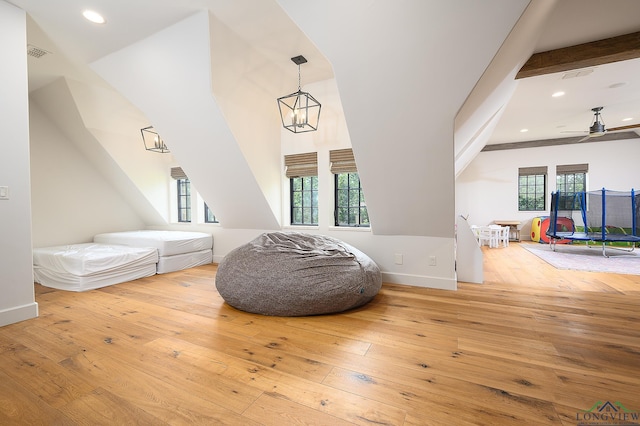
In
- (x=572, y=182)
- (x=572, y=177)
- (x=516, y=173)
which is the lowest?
(x=572, y=182)

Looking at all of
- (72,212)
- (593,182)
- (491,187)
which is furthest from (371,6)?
(593,182)

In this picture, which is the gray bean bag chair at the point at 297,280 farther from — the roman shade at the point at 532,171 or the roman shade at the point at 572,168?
the roman shade at the point at 572,168

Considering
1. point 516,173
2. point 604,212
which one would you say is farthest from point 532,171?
point 604,212

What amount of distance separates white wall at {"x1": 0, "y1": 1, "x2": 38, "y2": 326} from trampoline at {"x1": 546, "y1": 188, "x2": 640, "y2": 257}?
8299 mm

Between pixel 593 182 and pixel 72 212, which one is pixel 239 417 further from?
pixel 593 182

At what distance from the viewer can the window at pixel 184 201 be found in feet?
18.8

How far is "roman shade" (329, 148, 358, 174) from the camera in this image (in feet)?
12.9

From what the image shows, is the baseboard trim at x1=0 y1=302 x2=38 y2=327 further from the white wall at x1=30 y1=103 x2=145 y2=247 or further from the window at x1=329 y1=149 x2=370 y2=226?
the window at x1=329 y1=149 x2=370 y2=226

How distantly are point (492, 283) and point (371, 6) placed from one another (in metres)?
3.36

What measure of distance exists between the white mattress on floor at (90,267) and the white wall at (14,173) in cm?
89

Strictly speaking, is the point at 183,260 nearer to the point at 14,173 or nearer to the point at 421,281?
the point at 14,173

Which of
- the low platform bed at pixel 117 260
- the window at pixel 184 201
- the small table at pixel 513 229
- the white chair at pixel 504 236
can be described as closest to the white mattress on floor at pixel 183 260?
the low platform bed at pixel 117 260

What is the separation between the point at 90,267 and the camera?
3387 mm

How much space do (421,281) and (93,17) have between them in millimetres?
4307
